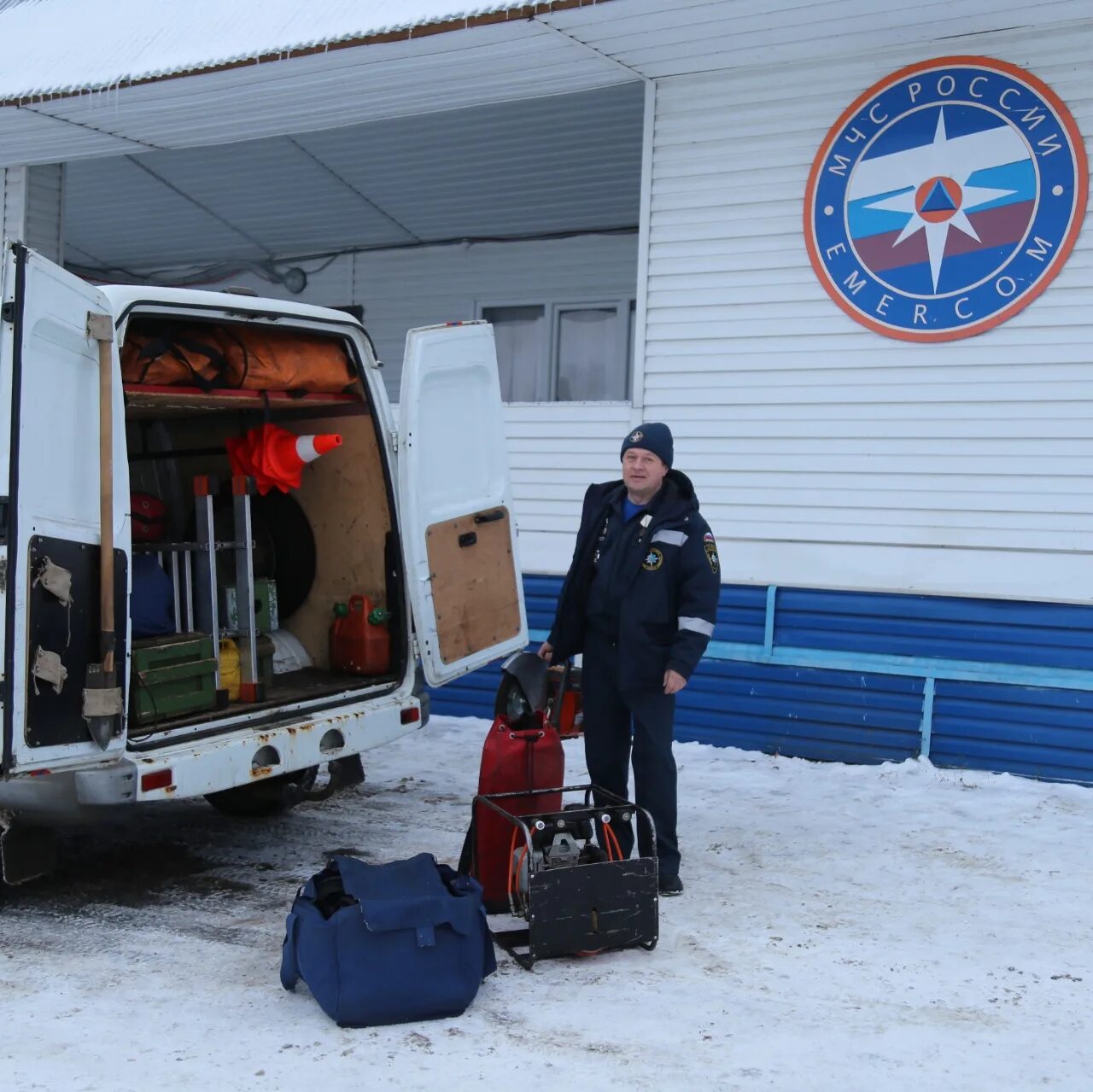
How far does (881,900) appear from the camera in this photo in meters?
4.69

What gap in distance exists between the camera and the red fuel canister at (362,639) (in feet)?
18.4

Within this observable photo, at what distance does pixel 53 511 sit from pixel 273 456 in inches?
64.1

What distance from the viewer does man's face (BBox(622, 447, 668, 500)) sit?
184 inches

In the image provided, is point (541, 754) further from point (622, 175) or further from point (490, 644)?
point (622, 175)

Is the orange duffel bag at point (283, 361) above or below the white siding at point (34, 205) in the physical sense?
below

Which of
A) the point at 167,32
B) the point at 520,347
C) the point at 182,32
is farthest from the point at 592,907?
the point at 520,347

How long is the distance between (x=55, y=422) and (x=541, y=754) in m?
2.03

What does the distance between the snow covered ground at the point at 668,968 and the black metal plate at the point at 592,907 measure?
0.09 metres

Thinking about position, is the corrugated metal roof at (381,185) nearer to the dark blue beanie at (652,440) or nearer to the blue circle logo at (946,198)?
the blue circle logo at (946,198)

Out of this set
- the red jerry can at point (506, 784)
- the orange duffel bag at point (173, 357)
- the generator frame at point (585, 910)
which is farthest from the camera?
the orange duffel bag at point (173, 357)

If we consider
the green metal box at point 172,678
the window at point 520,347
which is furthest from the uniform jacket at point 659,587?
the window at point 520,347

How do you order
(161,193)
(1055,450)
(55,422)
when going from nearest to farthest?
(55,422)
(1055,450)
(161,193)

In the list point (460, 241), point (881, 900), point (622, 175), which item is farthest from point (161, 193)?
point (881, 900)

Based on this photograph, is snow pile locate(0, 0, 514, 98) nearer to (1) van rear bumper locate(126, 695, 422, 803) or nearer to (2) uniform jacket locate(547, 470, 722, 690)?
(2) uniform jacket locate(547, 470, 722, 690)
